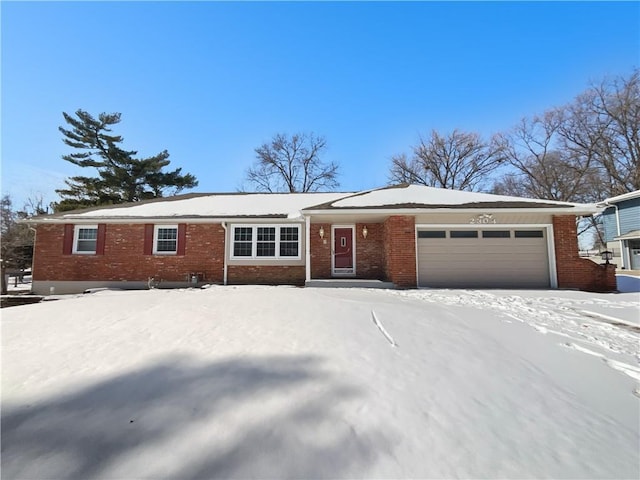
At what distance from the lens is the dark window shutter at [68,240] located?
12562 mm

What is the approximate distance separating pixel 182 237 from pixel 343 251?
654 centimetres

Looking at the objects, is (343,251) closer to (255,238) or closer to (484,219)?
(255,238)

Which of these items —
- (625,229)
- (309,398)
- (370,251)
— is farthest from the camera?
(625,229)

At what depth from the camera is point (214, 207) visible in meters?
13.6

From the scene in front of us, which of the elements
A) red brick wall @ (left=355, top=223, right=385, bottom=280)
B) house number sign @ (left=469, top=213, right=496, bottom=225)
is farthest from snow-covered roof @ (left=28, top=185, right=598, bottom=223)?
red brick wall @ (left=355, top=223, right=385, bottom=280)

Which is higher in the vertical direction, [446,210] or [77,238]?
[446,210]

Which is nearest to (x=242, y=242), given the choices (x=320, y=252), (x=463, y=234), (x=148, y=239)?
(x=320, y=252)

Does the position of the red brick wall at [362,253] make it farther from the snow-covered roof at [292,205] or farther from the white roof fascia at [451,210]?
the white roof fascia at [451,210]

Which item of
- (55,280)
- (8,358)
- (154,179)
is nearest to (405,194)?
(8,358)

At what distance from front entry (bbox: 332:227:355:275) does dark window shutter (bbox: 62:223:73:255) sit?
1076 centimetres

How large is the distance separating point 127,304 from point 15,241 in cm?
2579

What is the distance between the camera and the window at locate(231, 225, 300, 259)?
41.1 ft

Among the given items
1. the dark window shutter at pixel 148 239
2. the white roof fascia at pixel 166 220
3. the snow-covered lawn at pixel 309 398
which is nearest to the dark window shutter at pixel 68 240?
the white roof fascia at pixel 166 220

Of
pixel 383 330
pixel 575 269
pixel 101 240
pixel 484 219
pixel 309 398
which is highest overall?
pixel 484 219
